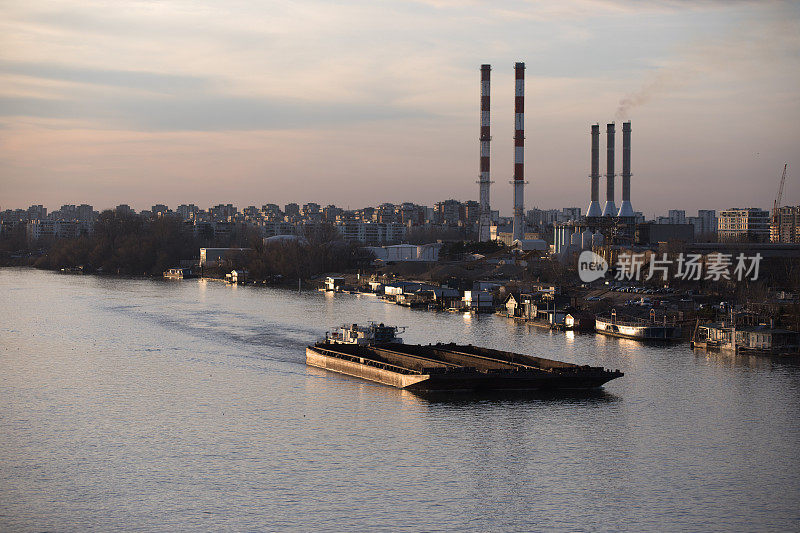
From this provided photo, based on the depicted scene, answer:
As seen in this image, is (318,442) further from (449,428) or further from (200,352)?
(200,352)

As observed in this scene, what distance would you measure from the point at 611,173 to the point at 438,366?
2264cm

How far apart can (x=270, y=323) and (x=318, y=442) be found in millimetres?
10291

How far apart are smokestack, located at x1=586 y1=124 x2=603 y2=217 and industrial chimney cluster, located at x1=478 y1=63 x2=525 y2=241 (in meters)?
2.58

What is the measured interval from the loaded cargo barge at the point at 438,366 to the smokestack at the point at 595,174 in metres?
20.8

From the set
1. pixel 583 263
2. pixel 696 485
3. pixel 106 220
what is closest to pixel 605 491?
pixel 696 485

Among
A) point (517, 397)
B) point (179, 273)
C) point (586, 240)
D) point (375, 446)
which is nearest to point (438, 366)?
point (517, 397)

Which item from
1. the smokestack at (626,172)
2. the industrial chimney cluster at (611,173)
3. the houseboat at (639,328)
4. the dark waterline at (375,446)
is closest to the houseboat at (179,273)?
the industrial chimney cluster at (611,173)

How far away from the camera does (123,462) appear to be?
8.17 m

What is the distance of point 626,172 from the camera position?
3328 centimetres

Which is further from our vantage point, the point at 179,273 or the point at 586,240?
the point at 179,273

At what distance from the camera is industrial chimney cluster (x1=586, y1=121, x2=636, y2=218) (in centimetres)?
3306

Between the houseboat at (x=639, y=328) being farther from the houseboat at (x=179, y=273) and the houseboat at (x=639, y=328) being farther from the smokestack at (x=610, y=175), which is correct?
the houseboat at (x=179, y=273)

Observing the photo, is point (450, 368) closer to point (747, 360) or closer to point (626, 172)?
point (747, 360)

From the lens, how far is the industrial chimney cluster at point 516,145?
31.1 metres
